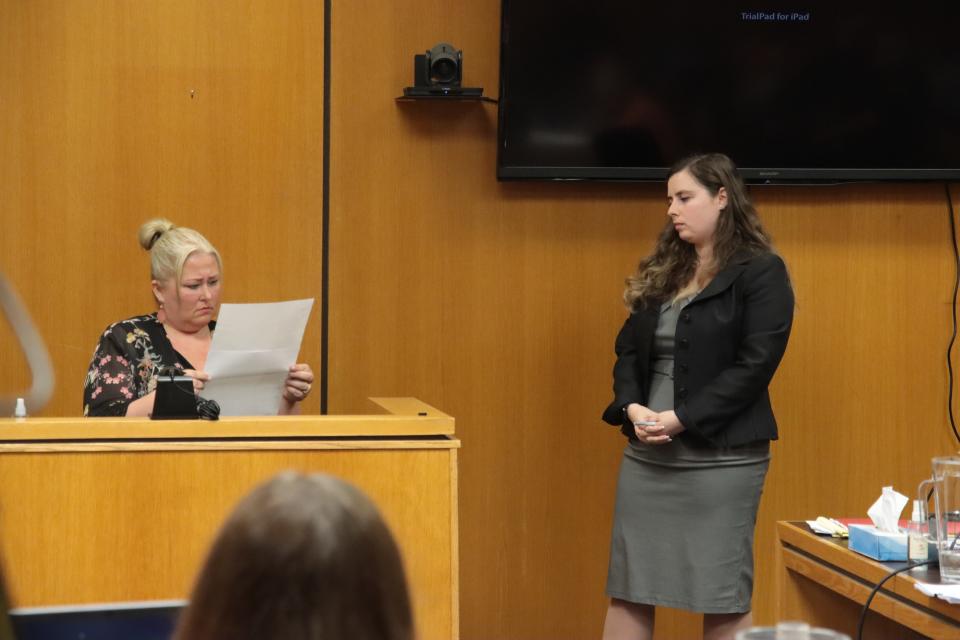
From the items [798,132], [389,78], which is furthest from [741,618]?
[389,78]

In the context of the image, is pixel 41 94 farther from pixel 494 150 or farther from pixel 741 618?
pixel 741 618

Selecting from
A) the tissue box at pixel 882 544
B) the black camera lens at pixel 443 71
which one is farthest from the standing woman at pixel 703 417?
the black camera lens at pixel 443 71

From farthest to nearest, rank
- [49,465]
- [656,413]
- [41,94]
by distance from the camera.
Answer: [41,94] < [656,413] < [49,465]

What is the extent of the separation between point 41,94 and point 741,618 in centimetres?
299

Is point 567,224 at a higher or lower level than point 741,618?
higher

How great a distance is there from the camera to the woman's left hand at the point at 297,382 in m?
3.17

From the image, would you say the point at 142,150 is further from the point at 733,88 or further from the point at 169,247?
the point at 733,88

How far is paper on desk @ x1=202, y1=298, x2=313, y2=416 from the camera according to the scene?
2.93 m

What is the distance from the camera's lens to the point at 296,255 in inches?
184

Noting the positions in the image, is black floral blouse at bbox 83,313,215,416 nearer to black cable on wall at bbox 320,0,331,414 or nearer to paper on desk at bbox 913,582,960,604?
black cable on wall at bbox 320,0,331,414

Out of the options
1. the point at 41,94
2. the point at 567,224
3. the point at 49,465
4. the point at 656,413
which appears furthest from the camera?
the point at 567,224

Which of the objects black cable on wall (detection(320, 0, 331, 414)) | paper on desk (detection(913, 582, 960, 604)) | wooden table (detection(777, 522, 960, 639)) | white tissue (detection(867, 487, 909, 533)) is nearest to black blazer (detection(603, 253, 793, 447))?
wooden table (detection(777, 522, 960, 639))

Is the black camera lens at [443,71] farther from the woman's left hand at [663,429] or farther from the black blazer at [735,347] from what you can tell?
the woman's left hand at [663,429]

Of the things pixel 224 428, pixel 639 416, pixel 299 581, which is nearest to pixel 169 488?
pixel 224 428
